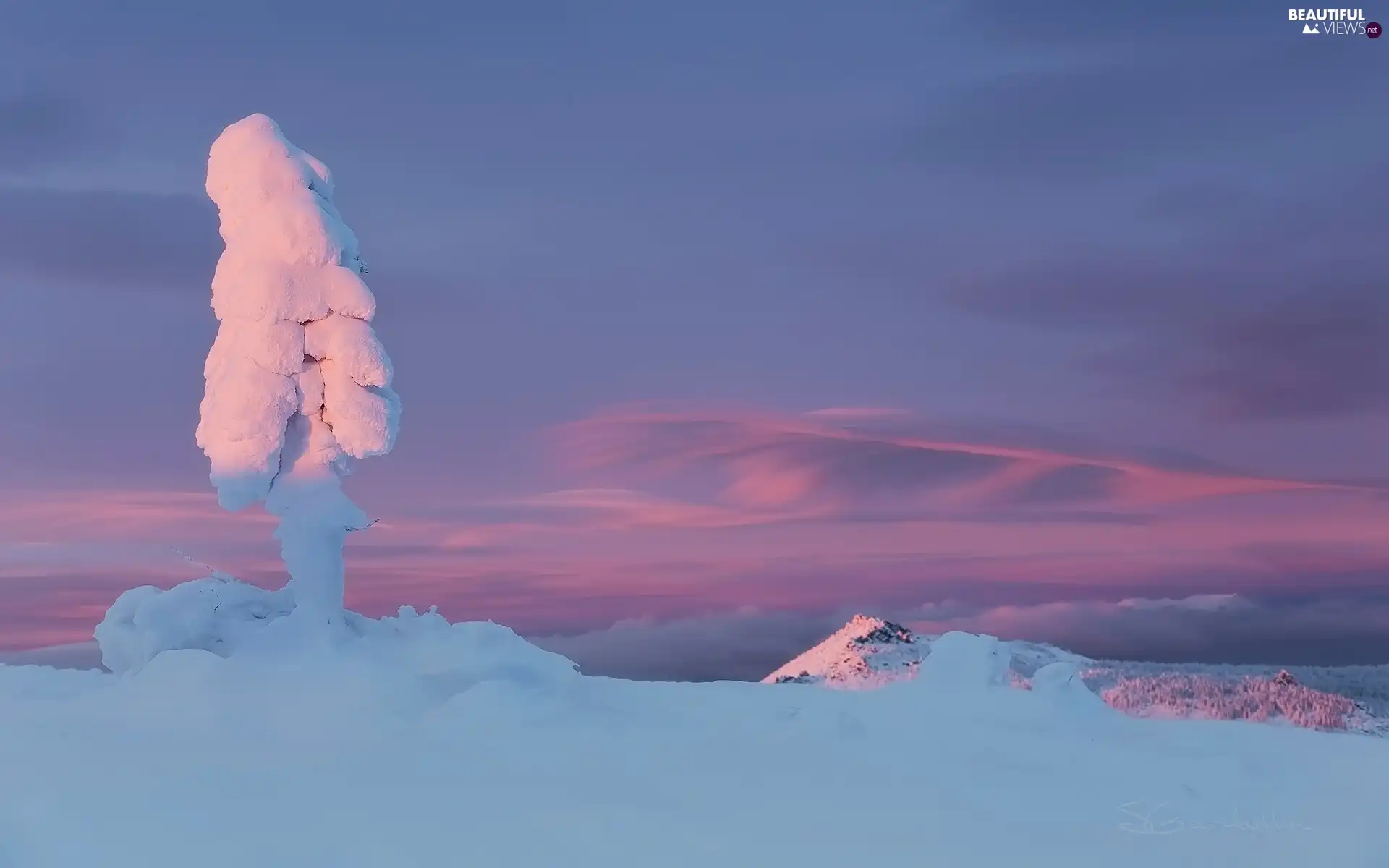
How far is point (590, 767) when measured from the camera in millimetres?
12914

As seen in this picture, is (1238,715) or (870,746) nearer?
(870,746)

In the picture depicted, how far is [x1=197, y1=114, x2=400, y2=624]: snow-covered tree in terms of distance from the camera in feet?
57.4

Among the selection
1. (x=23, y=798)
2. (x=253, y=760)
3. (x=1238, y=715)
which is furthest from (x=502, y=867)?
(x=1238, y=715)

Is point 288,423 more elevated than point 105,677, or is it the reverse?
point 288,423

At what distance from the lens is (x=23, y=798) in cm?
1178

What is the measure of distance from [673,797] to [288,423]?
9.06m

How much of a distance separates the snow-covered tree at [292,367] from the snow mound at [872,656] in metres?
9.82

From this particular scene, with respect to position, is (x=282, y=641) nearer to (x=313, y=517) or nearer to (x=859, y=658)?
(x=313, y=517)

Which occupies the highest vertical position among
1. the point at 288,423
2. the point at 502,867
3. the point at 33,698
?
the point at 288,423

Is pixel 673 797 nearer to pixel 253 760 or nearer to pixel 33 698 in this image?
pixel 253 760

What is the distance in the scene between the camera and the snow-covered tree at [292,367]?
688 inches

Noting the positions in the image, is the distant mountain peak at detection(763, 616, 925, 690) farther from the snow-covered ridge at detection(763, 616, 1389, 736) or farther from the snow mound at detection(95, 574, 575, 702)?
the snow mound at detection(95, 574, 575, 702)

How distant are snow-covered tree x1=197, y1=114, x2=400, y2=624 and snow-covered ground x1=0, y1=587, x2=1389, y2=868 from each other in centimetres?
163
